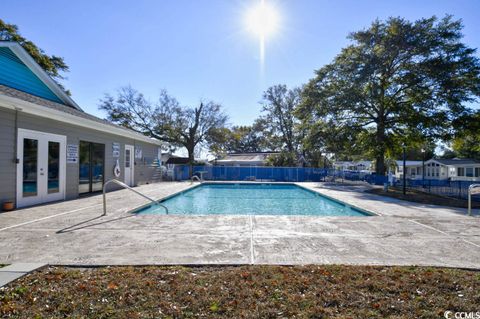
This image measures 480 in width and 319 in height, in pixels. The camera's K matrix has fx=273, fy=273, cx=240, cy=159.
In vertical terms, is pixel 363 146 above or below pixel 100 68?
below

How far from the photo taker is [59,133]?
8.59 metres

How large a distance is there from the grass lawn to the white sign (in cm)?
706

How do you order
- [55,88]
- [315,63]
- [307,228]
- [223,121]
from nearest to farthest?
[307,228] < [55,88] < [315,63] < [223,121]

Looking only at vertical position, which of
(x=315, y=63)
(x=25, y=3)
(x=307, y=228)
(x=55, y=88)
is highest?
(x=315, y=63)

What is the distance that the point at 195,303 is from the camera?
2.38 metres

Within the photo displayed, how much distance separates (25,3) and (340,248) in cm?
1278

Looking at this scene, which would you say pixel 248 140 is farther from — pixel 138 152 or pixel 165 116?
pixel 138 152

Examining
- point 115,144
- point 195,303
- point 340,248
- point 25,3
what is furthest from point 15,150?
point 340,248

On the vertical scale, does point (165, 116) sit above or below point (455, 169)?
above

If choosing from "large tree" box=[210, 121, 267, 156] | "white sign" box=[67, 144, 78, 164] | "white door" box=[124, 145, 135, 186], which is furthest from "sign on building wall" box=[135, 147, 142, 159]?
"large tree" box=[210, 121, 267, 156]

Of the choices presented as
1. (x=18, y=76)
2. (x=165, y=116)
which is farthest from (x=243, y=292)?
(x=165, y=116)

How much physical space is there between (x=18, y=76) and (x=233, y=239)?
10141mm

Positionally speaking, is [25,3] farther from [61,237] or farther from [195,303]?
[195,303]

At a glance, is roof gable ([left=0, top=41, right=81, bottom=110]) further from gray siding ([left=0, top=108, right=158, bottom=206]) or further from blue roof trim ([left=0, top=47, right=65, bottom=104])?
gray siding ([left=0, top=108, right=158, bottom=206])
